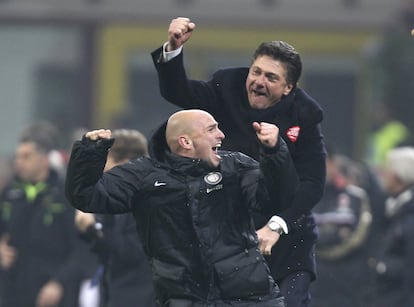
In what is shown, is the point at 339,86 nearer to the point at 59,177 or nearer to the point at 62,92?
the point at 62,92

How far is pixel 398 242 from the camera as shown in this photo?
1136 cm

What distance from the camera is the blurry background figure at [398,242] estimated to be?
37.1 feet

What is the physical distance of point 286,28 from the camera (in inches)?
909

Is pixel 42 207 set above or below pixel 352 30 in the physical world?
above

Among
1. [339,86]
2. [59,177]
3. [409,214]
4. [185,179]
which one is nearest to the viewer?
[185,179]

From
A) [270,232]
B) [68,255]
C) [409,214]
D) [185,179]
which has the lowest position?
[68,255]

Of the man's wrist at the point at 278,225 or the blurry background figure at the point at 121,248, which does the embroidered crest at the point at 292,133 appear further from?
the blurry background figure at the point at 121,248

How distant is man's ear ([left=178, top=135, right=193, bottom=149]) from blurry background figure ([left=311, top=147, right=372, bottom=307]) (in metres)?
5.60

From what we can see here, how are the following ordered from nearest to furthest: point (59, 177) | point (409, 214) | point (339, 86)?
point (409, 214)
point (59, 177)
point (339, 86)

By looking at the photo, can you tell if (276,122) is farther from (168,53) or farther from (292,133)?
(168,53)

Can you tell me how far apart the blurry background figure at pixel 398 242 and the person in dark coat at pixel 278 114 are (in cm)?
329

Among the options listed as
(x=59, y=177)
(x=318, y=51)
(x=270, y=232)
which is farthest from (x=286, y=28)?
(x=270, y=232)

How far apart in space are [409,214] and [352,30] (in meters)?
12.0

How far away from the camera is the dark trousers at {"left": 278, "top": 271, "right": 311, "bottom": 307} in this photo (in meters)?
8.01
